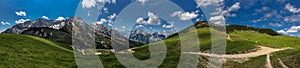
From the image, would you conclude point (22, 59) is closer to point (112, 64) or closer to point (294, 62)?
point (112, 64)

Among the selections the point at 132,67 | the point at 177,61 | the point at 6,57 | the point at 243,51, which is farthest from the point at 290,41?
the point at 6,57

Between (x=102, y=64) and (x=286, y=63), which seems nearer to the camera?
(x=102, y=64)

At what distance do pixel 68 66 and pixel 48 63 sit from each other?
9.00 ft

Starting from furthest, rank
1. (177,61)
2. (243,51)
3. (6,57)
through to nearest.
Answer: (243,51)
(177,61)
(6,57)

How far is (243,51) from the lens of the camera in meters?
83.4

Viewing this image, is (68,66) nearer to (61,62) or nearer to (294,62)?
(61,62)

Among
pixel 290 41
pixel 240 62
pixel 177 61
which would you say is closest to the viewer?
pixel 177 61

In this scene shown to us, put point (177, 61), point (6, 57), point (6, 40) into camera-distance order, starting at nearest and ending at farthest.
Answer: point (6, 57), point (177, 61), point (6, 40)

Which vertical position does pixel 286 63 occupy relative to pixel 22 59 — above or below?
below

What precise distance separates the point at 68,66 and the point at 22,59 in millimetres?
6379

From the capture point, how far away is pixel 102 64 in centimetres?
4531

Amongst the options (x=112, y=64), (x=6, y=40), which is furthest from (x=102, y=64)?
(x=6, y=40)

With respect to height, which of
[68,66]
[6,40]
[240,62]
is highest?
[6,40]

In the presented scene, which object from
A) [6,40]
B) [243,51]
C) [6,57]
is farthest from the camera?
[243,51]
